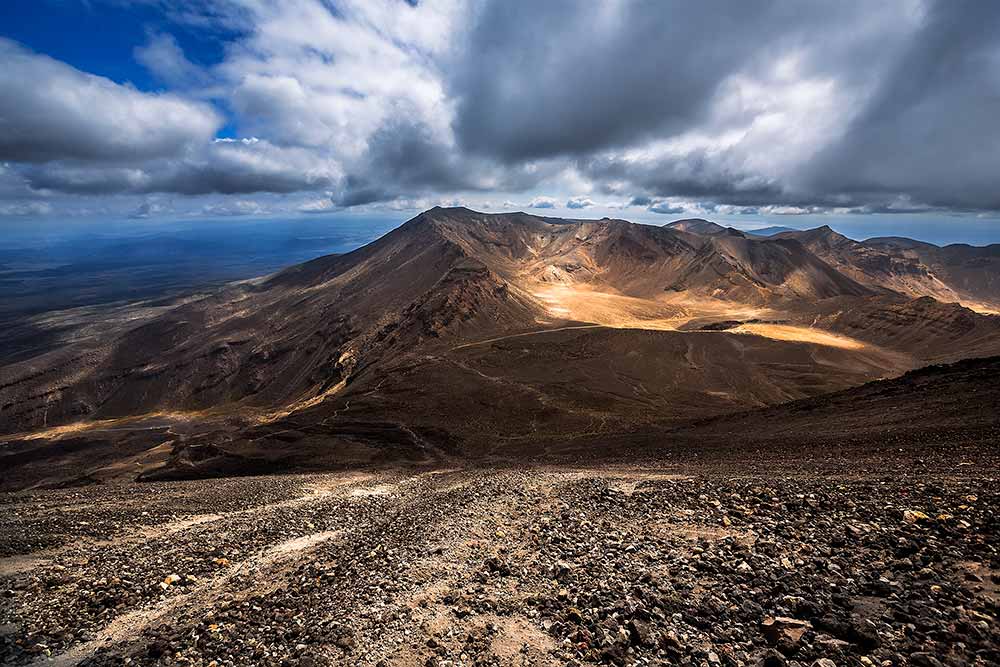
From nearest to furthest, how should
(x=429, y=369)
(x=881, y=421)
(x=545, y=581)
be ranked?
(x=545, y=581) → (x=881, y=421) → (x=429, y=369)

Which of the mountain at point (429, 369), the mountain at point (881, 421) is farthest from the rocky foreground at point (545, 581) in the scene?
the mountain at point (429, 369)

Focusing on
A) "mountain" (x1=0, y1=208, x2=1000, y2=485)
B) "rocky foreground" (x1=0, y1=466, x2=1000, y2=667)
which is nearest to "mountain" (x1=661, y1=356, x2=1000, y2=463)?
"rocky foreground" (x1=0, y1=466, x2=1000, y2=667)

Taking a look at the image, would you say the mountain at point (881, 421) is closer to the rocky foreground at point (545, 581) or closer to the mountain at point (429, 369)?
the rocky foreground at point (545, 581)

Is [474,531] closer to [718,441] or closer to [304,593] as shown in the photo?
[304,593]

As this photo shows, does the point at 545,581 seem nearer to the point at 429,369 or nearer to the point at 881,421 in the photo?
the point at 881,421

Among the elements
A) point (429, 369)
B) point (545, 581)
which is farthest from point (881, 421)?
point (429, 369)
